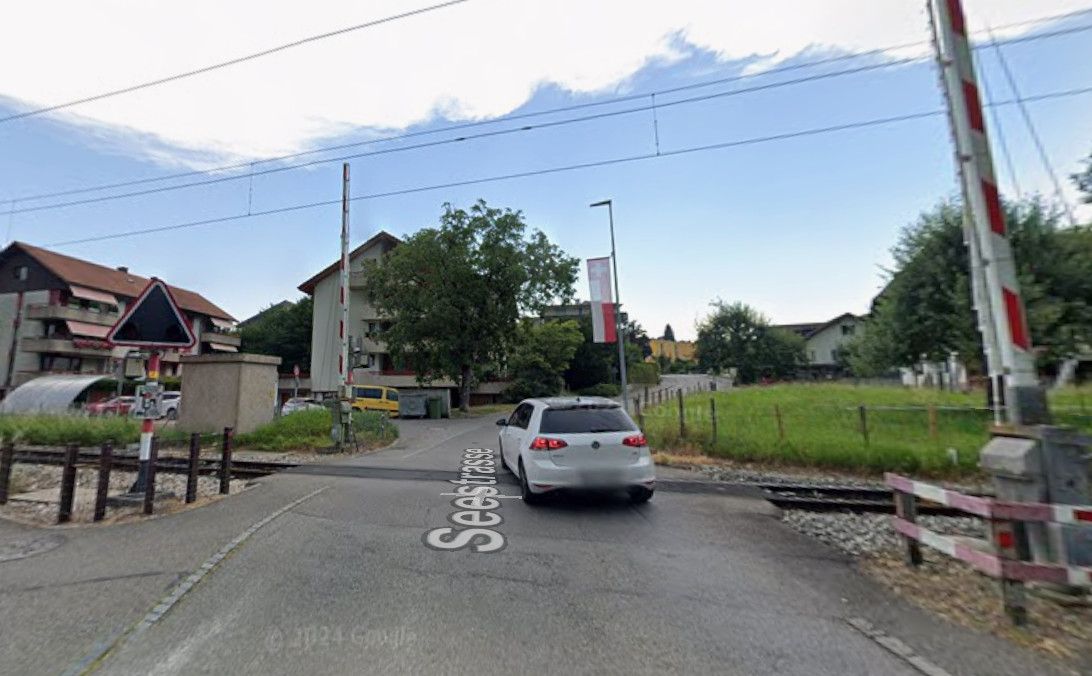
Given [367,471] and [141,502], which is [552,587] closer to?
[141,502]

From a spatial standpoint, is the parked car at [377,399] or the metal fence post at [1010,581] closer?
the metal fence post at [1010,581]

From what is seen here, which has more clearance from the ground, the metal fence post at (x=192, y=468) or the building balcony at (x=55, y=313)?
the building balcony at (x=55, y=313)

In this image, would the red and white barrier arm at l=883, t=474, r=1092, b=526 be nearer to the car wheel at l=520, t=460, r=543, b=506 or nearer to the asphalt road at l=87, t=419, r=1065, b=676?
the asphalt road at l=87, t=419, r=1065, b=676

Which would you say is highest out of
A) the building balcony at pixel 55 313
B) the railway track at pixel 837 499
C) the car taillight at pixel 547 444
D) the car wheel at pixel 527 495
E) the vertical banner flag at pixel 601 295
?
the building balcony at pixel 55 313

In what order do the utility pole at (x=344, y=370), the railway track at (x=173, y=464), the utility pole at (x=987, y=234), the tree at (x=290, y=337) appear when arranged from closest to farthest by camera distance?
the utility pole at (x=987, y=234), the railway track at (x=173, y=464), the utility pole at (x=344, y=370), the tree at (x=290, y=337)

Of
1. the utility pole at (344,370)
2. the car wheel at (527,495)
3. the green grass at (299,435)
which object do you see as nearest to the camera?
the car wheel at (527,495)

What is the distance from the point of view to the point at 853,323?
67.8m

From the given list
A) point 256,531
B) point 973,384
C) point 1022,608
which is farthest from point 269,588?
point 973,384

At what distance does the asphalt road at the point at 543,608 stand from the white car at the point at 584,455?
1.81ft

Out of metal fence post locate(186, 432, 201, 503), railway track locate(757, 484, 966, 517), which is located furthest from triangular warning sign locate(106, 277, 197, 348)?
railway track locate(757, 484, 966, 517)

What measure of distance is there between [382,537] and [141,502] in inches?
163

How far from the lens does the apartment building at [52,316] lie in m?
43.5

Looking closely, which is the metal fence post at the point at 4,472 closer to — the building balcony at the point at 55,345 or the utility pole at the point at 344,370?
the utility pole at the point at 344,370

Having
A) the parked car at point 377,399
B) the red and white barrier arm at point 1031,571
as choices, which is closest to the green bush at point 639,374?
the parked car at point 377,399
